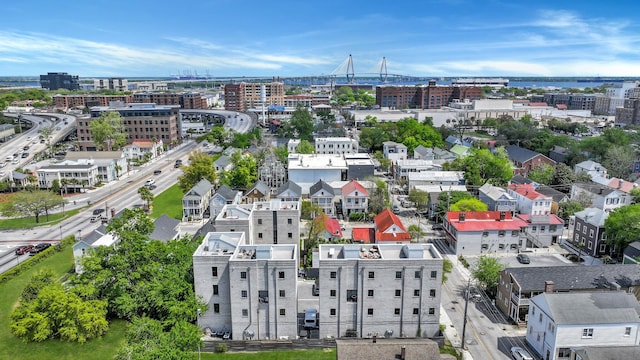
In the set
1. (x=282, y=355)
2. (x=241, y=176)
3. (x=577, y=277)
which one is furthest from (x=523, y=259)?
(x=241, y=176)

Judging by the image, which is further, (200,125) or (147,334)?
(200,125)

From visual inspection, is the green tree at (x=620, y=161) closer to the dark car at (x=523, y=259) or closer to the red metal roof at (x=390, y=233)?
the dark car at (x=523, y=259)

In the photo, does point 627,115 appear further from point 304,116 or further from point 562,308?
point 562,308

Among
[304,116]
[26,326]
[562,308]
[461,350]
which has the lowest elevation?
[461,350]

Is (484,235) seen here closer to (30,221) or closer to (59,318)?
(59,318)

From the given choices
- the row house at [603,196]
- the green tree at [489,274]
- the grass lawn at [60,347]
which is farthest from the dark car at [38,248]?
the row house at [603,196]

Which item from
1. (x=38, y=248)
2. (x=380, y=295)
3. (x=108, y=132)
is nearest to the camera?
(x=380, y=295)

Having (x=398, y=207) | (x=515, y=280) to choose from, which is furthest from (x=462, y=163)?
(x=515, y=280)
